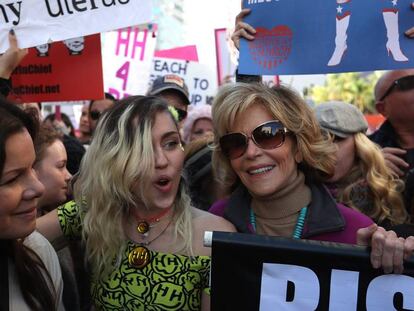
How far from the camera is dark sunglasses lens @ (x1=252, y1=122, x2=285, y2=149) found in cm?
239

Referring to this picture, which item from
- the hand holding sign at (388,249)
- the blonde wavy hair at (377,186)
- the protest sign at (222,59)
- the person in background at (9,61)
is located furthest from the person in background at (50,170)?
the protest sign at (222,59)

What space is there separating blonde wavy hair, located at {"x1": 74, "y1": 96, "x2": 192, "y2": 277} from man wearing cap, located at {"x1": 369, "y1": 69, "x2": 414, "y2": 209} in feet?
5.46

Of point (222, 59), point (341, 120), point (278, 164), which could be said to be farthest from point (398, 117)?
point (222, 59)

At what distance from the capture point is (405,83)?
366cm

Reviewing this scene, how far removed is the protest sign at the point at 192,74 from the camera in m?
7.50

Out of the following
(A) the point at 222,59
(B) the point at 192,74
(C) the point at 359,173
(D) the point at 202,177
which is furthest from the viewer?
(B) the point at 192,74

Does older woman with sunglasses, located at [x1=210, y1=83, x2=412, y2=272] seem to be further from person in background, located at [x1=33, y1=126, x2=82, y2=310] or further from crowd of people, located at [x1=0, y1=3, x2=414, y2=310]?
person in background, located at [x1=33, y1=126, x2=82, y2=310]

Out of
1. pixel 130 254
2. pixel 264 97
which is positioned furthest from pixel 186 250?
pixel 264 97

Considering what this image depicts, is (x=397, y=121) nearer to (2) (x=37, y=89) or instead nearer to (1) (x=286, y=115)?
(1) (x=286, y=115)

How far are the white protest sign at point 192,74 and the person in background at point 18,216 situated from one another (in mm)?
5548

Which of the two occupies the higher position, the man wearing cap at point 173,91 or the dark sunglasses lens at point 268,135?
the man wearing cap at point 173,91

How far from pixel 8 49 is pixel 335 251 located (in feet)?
Result: 7.27

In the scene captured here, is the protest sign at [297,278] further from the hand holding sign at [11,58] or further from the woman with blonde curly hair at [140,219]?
the hand holding sign at [11,58]

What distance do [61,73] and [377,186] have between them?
2177 mm
